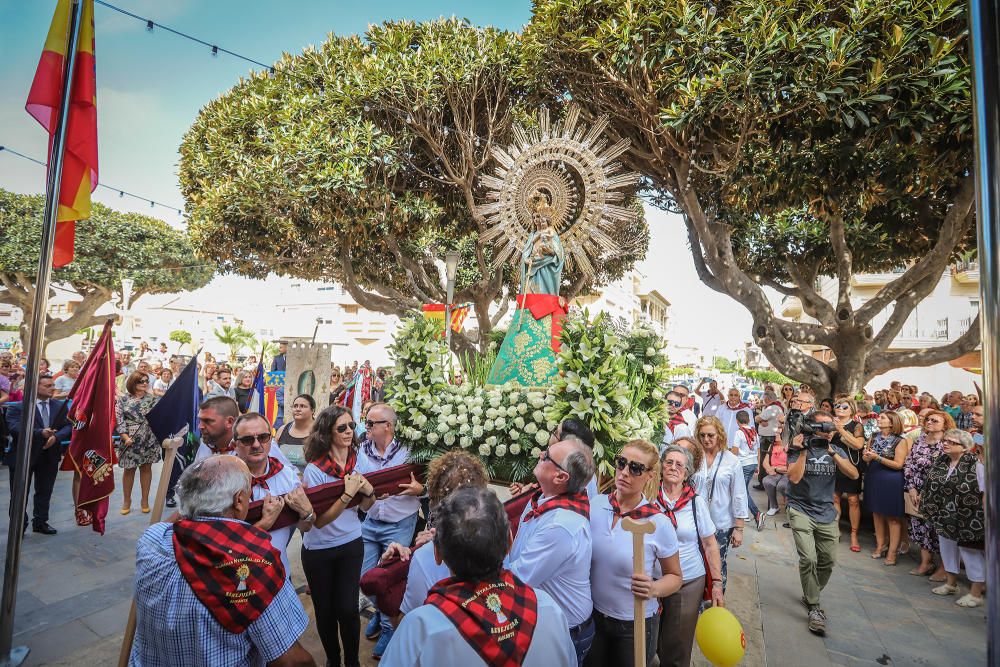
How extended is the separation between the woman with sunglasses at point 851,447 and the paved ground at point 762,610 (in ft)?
2.31

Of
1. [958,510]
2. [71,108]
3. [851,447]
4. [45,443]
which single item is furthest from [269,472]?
[851,447]

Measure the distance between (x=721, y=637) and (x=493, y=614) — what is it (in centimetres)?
181

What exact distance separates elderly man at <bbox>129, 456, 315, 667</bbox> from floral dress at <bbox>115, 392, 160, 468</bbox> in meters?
5.65

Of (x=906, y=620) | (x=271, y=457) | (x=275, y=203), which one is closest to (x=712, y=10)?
(x=906, y=620)

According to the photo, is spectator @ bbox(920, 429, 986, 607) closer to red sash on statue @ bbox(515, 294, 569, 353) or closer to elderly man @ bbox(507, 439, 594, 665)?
red sash on statue @ bbox(515, 294, 569, 353)

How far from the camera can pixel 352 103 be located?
36.6 ft

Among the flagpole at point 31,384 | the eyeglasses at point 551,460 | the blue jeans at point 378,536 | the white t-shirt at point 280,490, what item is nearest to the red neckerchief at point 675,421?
the blue jeans at point 378,536

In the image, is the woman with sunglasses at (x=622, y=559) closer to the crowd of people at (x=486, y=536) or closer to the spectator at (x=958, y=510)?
the crowd of people at (x=486, y=536)

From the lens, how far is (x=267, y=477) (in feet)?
9.90

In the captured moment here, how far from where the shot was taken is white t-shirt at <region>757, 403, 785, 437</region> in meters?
9.48

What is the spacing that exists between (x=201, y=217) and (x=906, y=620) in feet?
46.5

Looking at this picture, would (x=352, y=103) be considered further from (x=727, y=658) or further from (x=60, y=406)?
(x=727, y=658)

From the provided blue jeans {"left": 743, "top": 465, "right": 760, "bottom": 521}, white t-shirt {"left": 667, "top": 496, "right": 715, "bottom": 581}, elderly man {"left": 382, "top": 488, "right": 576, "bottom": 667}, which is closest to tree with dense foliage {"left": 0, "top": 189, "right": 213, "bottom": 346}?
blue jeans {"left": 743, "top": 465, "right": 760, "bottom": 521}

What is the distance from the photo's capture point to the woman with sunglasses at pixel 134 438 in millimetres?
6629
